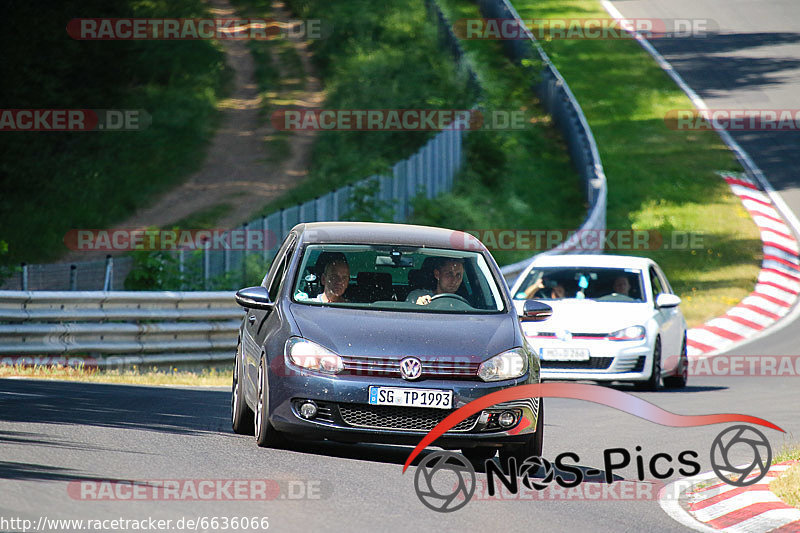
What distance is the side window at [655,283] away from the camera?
17.6 meters

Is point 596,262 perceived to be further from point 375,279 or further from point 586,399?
point 375,279

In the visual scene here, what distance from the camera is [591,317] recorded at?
1658 cm

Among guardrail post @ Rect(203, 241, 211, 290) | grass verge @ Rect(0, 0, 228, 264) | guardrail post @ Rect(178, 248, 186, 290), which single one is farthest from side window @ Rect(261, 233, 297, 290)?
grass verge @ Rect(0, 0, 228, 264)

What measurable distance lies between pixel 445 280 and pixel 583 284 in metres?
7.69

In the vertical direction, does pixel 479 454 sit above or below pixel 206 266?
above

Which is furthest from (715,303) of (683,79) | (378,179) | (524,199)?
(683,79)

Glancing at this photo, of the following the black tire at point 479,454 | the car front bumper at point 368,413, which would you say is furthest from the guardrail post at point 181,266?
the car front bumper at point 368,413

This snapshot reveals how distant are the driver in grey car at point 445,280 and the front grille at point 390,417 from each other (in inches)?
51.0

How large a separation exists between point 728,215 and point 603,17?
21.7m

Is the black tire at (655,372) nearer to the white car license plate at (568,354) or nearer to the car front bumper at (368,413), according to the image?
the white car license plate at (568,354)

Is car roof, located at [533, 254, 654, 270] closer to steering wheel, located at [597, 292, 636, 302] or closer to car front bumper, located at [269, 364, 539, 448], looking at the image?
steering wheel, located at [597, 292, 636, 302]

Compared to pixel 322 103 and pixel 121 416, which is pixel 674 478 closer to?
pixel 121 416

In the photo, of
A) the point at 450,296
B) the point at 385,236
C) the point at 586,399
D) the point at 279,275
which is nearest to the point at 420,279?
the point at 450,296

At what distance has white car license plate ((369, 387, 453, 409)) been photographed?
8.94 metres
